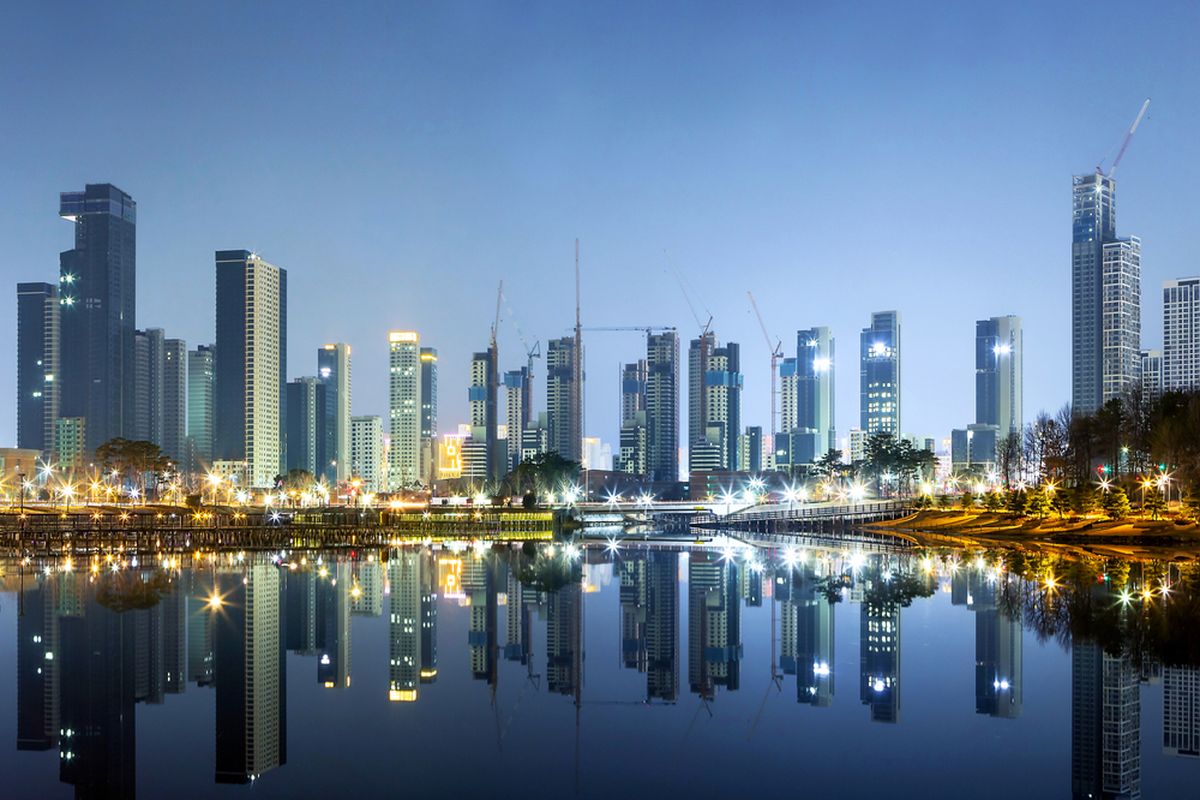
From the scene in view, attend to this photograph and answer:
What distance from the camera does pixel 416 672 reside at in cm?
2319

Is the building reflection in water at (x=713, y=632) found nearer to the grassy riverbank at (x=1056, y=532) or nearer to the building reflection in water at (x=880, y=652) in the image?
the building reflection in water at (x=880, y=652)

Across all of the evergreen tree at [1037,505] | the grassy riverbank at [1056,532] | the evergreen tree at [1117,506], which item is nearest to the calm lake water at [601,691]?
the grassy riverbank at [1056,532]

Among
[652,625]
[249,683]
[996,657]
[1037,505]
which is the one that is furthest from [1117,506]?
[249,683]

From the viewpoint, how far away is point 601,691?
70.6 feet

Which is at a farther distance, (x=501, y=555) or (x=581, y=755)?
(x=501, y=555)

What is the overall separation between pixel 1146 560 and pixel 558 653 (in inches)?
1535

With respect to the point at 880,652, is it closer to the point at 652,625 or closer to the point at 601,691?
the point at 601,691

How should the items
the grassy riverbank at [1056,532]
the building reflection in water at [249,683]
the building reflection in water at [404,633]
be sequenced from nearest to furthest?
the building reflection in water at [249,683], the building reflection in water at [404,633], the grassy riverbank at [1056,532]

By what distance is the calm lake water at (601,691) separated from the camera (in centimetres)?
1495

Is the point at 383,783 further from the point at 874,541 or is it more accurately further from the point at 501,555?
the point at 874,541

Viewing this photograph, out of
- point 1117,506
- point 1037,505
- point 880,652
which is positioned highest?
point 880,652

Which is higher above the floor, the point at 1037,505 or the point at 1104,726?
the point at 1104,726

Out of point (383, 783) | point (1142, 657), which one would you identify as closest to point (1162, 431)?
point (1142, 657)

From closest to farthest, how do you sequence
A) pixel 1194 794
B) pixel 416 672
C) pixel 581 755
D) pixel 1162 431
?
pixel 1194 794, pixel 581 755, pixel 416 672, pixel 1162 431
